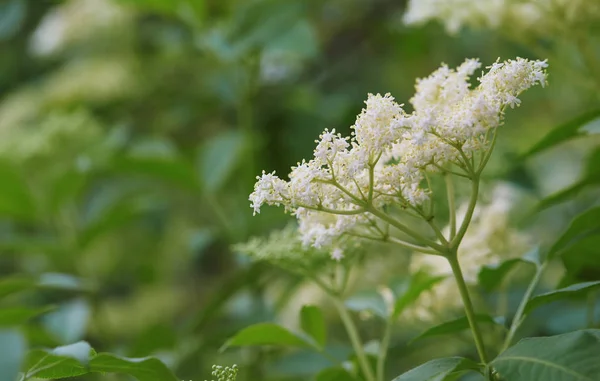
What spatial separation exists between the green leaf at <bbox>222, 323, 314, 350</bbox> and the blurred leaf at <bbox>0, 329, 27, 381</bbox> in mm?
225

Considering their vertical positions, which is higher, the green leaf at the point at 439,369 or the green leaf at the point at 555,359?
the green leaf at the point at 439,369

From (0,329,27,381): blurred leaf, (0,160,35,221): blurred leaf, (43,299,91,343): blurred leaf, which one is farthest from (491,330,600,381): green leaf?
(0,160,35,221): blurred leaf

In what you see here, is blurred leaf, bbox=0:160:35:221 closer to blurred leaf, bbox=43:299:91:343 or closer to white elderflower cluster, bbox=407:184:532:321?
blurred leaf, bbox=43:299:91:343

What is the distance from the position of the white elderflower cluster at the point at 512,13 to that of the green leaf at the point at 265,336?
42 cm

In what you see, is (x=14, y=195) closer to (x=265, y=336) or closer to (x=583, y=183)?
(x=265, y=336)

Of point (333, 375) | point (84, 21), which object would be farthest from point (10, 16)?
point (333, 375)

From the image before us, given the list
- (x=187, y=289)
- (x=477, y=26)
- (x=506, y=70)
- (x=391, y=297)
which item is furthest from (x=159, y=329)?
(x=187, y=289)

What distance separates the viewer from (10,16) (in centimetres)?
139

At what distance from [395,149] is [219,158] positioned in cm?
68

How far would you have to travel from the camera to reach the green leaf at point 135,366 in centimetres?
46

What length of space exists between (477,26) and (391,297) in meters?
0.33

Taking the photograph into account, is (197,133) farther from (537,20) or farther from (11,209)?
(537,20)

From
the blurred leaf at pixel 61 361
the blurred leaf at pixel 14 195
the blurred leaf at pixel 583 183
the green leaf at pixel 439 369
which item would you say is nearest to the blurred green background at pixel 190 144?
the blurred leaf at pixel 14 195

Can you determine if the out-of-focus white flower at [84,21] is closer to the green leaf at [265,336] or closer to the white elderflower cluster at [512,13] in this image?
the white elderflower cluster at [512,13]
